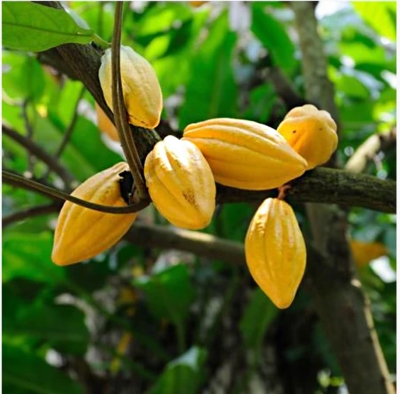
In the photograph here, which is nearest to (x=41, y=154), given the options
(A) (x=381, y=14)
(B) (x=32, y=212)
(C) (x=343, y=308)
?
(B) (x=32, y=212)

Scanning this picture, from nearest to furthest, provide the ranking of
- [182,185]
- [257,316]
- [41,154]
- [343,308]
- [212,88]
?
[182,185], [343,308], [41,154], [257,316], [212,88]

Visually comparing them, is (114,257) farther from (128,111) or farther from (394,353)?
(128,111)

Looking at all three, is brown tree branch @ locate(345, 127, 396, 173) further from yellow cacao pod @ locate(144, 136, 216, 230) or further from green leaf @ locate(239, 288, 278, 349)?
yellow cacao pod @ locate(144, 136, 216, 230)

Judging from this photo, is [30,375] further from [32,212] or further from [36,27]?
[36,27]

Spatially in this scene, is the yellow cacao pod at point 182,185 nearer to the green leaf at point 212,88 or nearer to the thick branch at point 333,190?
the thick branch at point 333,190

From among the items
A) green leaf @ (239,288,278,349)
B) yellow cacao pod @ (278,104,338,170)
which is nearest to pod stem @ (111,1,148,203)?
yellow cacao pod @ (278,104,338,170)

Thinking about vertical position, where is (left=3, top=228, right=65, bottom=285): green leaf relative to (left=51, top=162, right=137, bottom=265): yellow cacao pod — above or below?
below

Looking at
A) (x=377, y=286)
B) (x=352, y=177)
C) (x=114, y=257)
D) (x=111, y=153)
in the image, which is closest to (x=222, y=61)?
(x=111, y=153)
